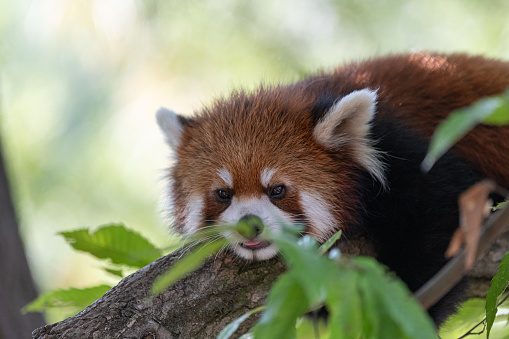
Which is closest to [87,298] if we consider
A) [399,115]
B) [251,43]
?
[399,115]

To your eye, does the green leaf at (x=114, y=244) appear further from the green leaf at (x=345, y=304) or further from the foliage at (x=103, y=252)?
the green leaf at (x=345, y=304)

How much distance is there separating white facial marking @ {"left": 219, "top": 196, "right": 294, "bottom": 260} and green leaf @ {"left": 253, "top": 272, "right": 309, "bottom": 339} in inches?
64.8

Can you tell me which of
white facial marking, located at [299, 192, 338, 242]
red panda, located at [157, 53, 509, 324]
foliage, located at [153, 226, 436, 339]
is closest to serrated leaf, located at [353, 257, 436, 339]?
foliage, located at [153, 226, 436, 339]

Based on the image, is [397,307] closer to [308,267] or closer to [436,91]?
[308,267]

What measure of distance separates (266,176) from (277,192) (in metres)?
0.11

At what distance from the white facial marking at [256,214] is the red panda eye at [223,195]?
0.14 feet

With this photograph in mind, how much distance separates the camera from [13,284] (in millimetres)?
4375

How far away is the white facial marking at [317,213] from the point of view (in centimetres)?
311

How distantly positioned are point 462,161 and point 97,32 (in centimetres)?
643

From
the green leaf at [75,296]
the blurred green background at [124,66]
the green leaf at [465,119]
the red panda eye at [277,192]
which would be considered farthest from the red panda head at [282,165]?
the blurred green background at [124,66]

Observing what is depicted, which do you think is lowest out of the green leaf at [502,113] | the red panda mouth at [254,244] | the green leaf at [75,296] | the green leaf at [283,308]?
the green leaf at [283,308]

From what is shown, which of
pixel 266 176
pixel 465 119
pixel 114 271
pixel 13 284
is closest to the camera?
pixel 465 119

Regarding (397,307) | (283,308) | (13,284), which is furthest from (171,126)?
(397,307)

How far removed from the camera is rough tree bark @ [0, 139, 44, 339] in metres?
4.29
